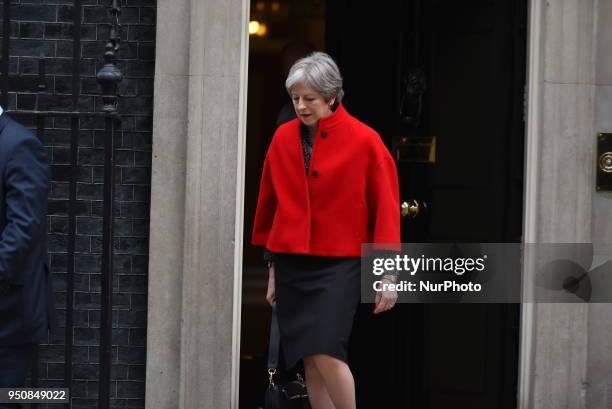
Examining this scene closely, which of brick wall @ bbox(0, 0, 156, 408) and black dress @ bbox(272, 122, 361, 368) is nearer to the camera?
black dress @ bbox(272, 122, 361, 368)

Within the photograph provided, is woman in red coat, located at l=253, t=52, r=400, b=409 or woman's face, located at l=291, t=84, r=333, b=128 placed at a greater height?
woman's face, located at l=291, t=84, r=333, b=128

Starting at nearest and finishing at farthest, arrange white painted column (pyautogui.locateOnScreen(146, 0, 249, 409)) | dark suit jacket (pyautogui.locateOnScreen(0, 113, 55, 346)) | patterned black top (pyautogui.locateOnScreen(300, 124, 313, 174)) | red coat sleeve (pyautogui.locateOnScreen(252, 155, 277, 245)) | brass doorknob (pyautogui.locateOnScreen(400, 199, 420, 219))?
1. dark suit jacket (pyautogui.locateOnScreen(0, 113, 55, 346))
2. patterned black top (pyautogui.locateOnScreen(300, 124, 313, 174))
3. red coat sleeve (pyautogui.locateOnScreen(252, 155, 277, 245))
4. white painted column (pyautogui.locateOnScreen(146, 0, 249, 409))
5. brass doorknob (pyautogui.locateOnScreen(400, 199, 420, 219))

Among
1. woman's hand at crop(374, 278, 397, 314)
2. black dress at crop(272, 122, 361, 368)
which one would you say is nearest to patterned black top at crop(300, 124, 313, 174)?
black dress at crop(272, 122, 361, 368)

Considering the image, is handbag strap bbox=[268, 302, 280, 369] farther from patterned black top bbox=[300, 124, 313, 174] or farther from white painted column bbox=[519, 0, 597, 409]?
white painted column bbox=[519, 0, 597, 409]

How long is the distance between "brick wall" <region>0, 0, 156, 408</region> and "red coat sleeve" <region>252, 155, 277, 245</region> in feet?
3.49

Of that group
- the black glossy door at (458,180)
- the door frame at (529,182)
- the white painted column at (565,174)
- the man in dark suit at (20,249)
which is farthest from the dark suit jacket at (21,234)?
the black glossy door at (458,180)

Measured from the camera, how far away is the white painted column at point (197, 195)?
607 cm

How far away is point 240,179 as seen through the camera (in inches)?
242

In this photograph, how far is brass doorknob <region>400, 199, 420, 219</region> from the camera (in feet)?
23.0

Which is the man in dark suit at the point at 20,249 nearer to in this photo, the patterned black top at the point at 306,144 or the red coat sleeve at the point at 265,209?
A: the red coat sleeve at the point at 265,209

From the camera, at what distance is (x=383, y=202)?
197 inches

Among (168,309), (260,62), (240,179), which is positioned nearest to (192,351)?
(168,309)

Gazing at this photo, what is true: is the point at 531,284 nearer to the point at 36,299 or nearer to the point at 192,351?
the point at 192,351

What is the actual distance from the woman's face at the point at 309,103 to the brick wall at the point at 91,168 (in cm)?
144
